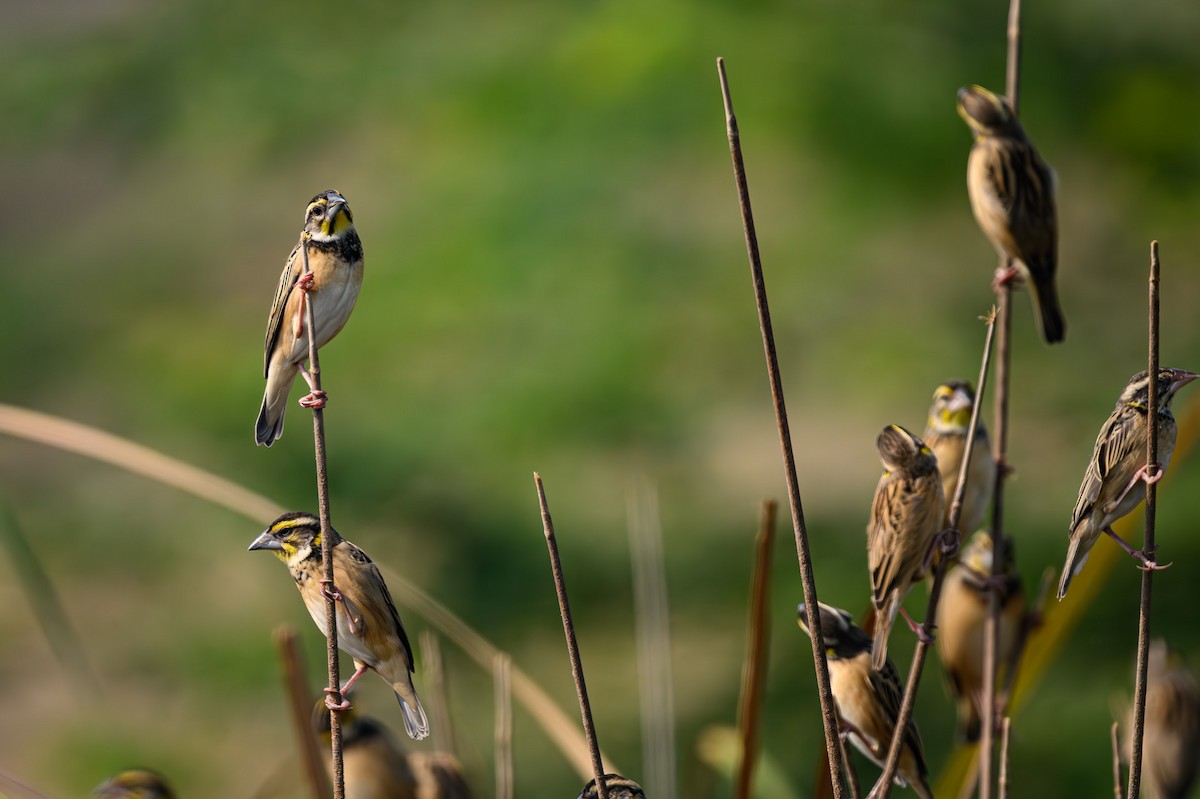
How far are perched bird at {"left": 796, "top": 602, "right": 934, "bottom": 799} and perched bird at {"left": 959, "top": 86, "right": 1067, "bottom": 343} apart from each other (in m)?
0.47

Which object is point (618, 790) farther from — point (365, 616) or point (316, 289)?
point (316, 289)

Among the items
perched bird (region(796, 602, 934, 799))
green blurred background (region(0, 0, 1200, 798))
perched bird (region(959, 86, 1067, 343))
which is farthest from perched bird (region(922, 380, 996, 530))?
green blurred background (region(0, 0, 1200, 798))

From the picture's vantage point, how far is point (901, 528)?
4.10 ft

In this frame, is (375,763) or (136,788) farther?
(375,763)

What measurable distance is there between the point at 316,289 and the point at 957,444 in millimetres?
1001

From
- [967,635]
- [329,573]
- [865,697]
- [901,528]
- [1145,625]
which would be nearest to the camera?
[329,573]

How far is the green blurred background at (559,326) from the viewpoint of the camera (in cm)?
437

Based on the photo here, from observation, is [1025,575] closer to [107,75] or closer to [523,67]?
[523,67]

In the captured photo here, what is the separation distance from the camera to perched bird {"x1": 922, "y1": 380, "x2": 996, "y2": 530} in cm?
172

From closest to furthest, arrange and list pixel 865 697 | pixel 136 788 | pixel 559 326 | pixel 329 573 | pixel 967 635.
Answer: pixel 329 573 < pixel 865 697 < pixel 136 788 < pixel 967 635 < pixel 559 326

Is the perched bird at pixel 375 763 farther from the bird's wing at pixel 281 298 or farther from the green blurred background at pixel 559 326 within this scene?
the green blurred background at pixel 559 326

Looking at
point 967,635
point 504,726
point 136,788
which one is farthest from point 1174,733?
point 136,788

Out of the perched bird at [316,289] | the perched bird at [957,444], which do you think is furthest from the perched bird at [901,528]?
the perched bird at [316,289]

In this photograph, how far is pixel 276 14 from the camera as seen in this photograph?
7.73 metres
